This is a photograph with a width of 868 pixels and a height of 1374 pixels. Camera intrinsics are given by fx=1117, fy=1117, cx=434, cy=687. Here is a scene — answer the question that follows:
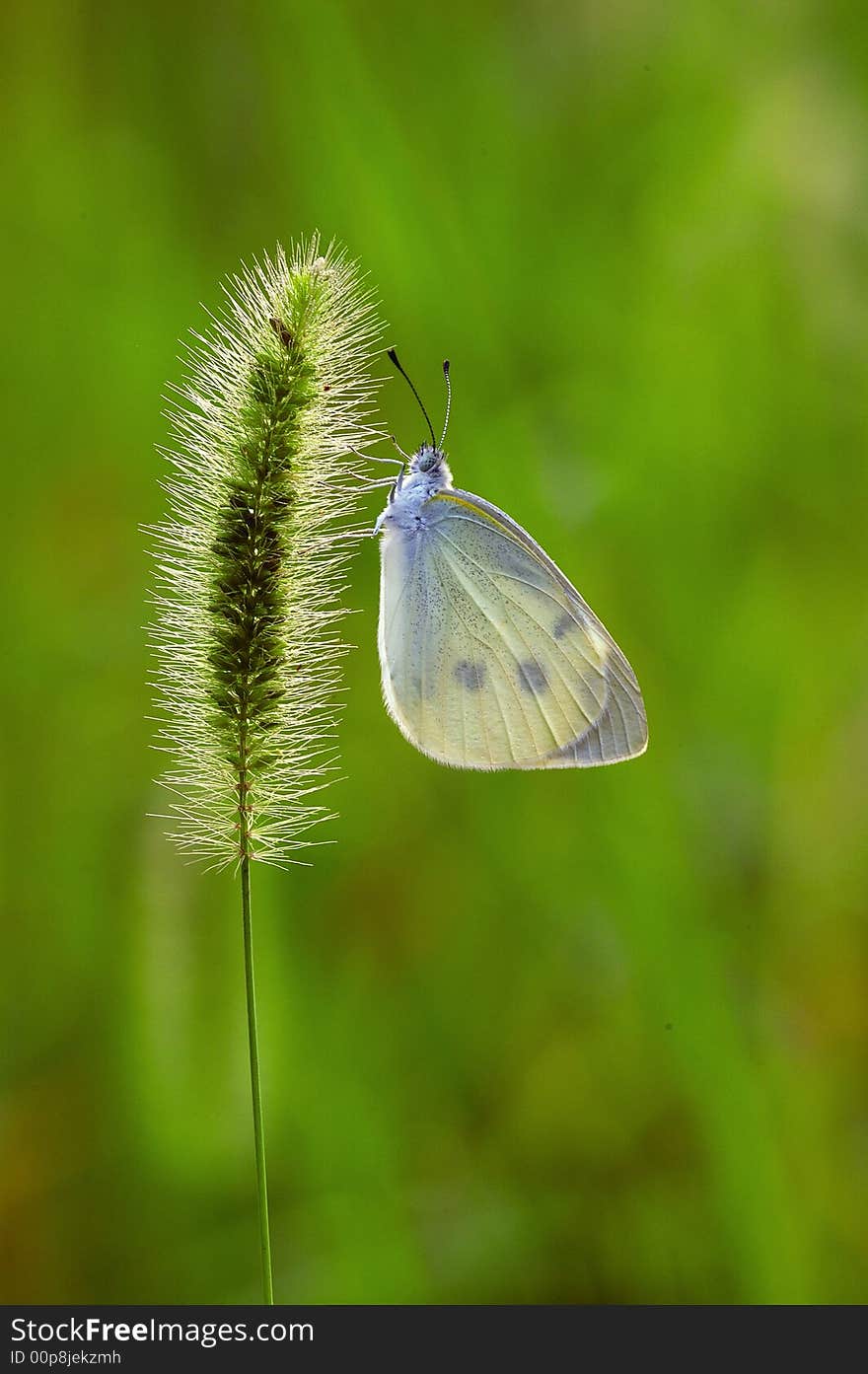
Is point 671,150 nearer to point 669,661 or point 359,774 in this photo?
point 669,661

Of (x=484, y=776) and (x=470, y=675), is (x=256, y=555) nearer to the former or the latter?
(x=470, y=675)

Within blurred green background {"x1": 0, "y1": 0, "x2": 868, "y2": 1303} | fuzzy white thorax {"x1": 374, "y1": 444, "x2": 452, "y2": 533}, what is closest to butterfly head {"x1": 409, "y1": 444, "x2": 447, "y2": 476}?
fuzzy white thorax {"x1": 374, "y1": 444, "x2": 452, "y2": 533}

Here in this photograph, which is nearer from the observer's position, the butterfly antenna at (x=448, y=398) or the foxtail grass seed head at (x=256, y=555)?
the foxtail grass seed head at (x=256, y=555)

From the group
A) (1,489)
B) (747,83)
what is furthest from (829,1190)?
(747,83)

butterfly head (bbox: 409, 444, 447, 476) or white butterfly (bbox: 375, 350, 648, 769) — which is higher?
butterfly head (bbox: 409, 444, 447, 476)

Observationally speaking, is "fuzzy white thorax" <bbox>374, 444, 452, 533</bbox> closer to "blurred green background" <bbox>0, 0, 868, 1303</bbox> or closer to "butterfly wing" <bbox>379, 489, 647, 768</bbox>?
"butterfly wing" <bbox>379, 489, 647, 768</bbox>

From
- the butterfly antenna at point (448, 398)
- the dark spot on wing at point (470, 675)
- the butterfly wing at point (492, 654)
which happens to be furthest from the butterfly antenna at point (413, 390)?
the dark spot on wing at point (470, 675)

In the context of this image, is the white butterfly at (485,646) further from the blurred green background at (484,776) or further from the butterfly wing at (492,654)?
the blurred green background at (484,776)
